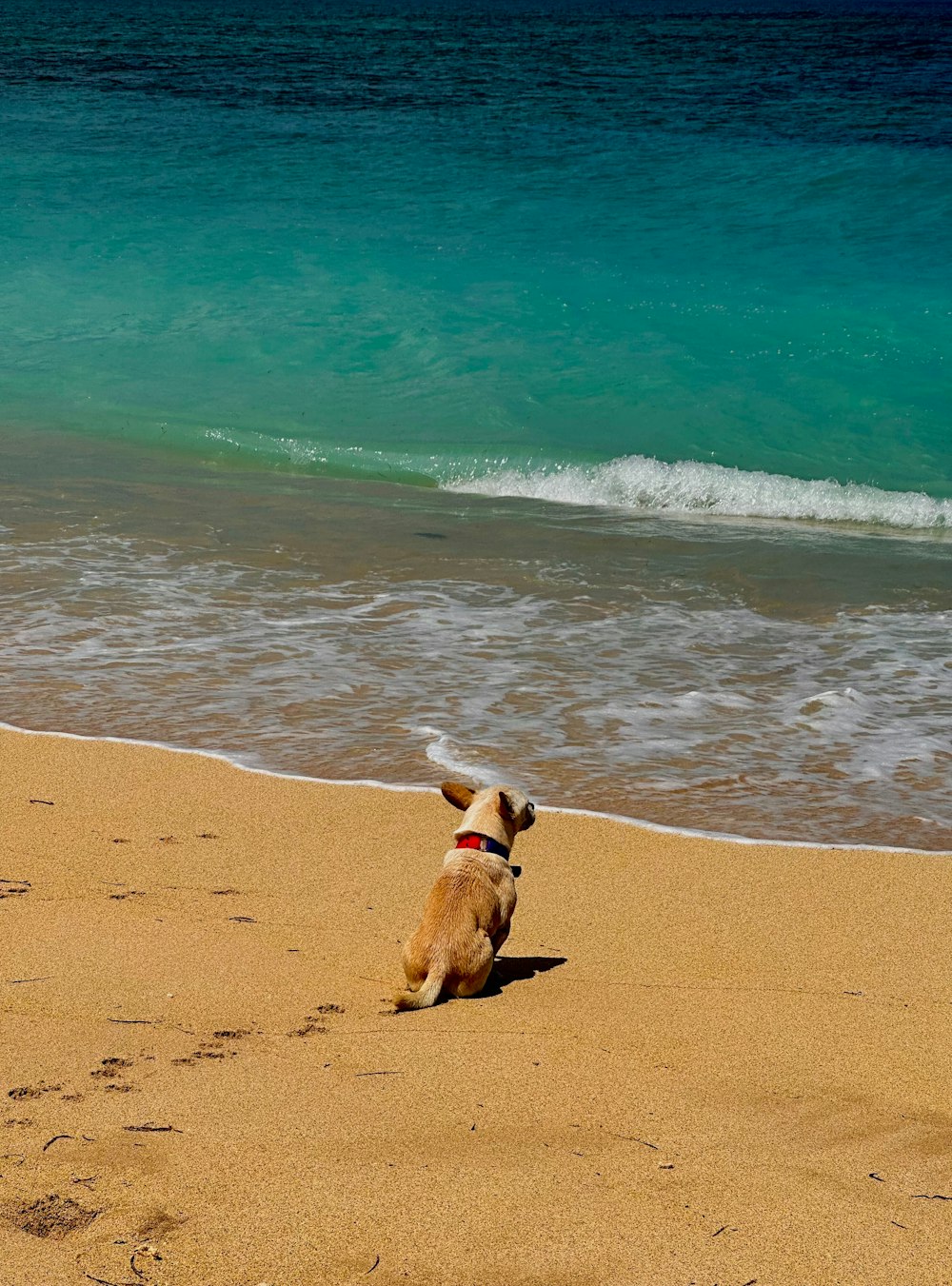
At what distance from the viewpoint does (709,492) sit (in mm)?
12250

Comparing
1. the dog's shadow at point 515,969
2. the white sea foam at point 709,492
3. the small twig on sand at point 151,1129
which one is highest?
the white sea foam at point 709,492

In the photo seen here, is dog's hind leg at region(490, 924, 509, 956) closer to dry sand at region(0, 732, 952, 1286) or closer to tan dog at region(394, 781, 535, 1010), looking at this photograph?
tan dog at region(394, 781, 535, 1010)

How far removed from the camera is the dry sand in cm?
235

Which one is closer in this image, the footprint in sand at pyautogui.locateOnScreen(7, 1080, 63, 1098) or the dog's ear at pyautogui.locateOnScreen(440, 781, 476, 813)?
the footprint in sand at pyautogui.locateOnScreen(7, 1080, 63, 1098)

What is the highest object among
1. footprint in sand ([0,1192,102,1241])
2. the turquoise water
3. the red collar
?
the turquoise water

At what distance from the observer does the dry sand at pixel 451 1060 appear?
2.35 m

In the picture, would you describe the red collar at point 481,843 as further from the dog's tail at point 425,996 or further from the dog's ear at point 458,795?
the dog's tail at point 425,996

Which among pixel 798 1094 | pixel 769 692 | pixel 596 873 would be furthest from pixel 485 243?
pixel 798 1094

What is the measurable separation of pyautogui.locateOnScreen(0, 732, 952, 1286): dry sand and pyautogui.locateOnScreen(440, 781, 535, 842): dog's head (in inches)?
13.6

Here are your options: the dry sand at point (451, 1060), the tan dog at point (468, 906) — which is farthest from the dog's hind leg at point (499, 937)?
the dry sand at point (451, 1060)

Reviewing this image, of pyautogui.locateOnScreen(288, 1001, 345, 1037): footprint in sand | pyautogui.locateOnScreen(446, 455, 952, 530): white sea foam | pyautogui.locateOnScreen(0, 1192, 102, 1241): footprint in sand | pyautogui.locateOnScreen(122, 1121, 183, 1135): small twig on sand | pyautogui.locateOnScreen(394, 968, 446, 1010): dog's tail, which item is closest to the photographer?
pyautogui.locateOnScreen(0, 1192, 102, 1241): footprint in sand

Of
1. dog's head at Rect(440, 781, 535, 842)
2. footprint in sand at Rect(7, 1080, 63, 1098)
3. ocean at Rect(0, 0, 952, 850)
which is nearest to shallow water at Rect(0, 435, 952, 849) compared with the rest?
ocean at Rect(0, 0, 952, 850)

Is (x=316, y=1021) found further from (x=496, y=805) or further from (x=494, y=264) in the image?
(x=494, y=264)

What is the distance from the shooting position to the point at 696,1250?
2.36m
